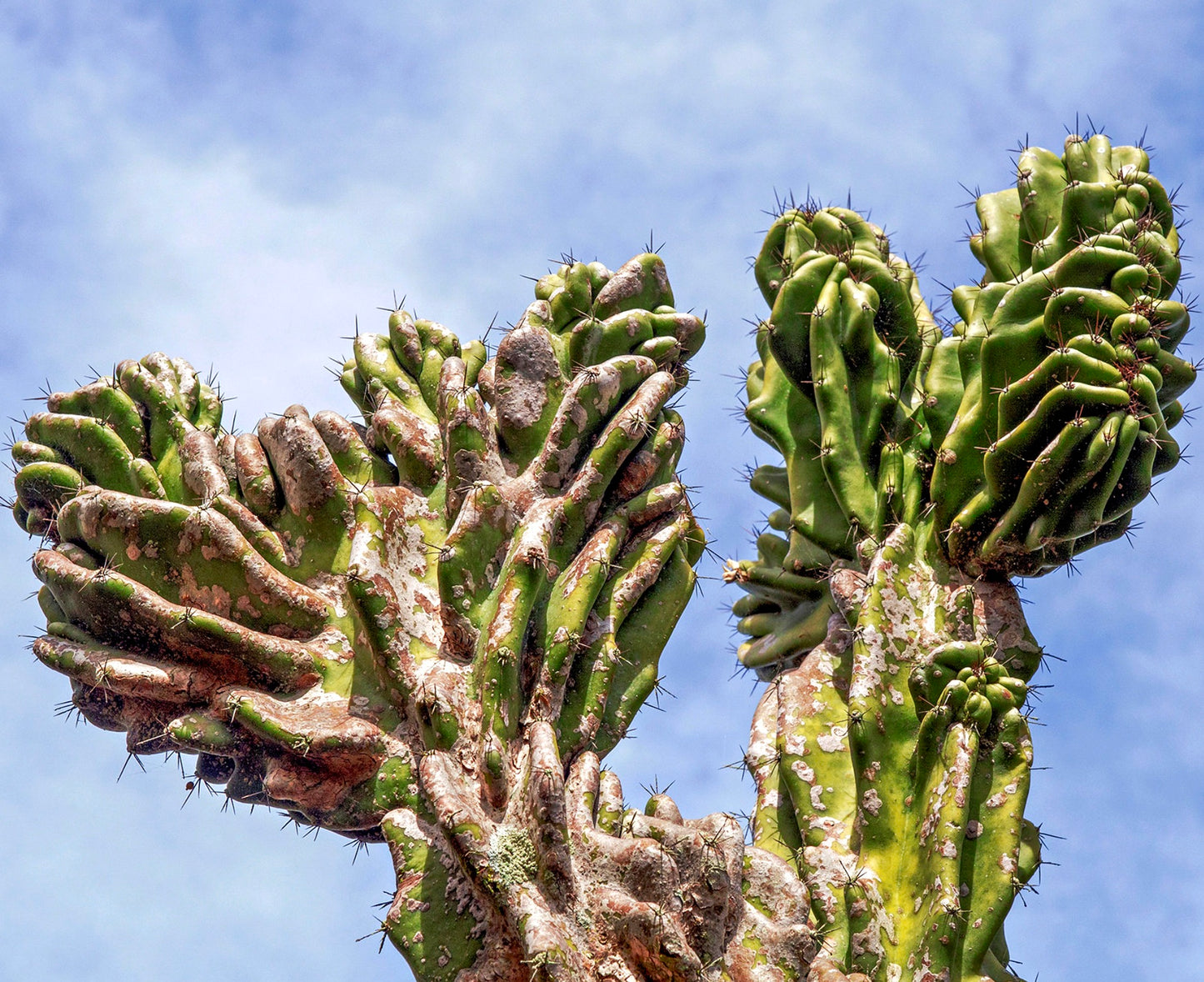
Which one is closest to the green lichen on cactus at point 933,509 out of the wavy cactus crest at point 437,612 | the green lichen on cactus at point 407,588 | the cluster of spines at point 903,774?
the cluster of spines at point 903,774

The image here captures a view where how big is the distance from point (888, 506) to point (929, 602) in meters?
0.43

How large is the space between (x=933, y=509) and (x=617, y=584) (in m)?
1.33

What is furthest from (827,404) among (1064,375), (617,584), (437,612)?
(437,612)

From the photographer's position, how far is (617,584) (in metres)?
4.22

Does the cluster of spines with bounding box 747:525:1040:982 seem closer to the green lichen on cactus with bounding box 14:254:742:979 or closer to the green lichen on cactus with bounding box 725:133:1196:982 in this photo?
the green lichen on cactus with bounding box 725:133:1196:982

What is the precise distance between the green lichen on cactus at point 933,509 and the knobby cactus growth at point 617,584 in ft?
0.04

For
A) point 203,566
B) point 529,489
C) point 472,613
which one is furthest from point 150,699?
point 529,489

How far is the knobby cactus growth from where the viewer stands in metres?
3.61

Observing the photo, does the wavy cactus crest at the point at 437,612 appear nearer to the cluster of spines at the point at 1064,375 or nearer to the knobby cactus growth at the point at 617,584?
the knobby cactus growth at the point at 617,584

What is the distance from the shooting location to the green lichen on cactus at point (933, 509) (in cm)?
407

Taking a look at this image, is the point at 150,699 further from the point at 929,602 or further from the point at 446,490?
the point at 929,602

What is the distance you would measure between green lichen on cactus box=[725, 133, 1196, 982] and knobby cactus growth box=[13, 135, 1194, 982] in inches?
0.5

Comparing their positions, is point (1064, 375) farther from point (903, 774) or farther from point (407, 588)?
point (407, 588)

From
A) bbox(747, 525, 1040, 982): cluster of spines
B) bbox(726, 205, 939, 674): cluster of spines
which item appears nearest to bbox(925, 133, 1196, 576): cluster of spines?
bbox(726, 205, 939, 674): cluster of spines
